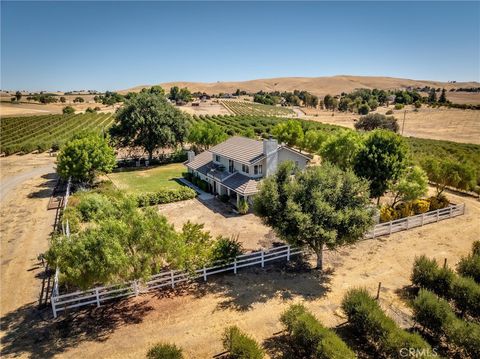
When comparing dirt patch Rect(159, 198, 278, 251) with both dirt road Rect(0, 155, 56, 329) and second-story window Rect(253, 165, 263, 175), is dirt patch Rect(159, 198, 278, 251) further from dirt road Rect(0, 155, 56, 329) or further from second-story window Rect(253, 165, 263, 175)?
dirt road Rect(0, 155, 56, 329)

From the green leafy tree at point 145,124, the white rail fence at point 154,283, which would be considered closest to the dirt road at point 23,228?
the white rail fence at point 154,283

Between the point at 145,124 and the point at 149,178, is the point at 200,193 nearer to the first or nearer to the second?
the point at 149,178

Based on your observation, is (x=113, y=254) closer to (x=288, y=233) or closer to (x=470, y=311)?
(x=288, y=233)

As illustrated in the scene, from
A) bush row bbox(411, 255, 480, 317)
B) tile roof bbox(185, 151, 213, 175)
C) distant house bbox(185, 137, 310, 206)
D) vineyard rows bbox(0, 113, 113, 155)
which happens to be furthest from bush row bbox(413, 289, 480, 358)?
vineyard rows bbox(0, 113, 113, 155)

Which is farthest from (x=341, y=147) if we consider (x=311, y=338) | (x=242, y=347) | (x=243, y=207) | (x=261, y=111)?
(x=261, y=111)

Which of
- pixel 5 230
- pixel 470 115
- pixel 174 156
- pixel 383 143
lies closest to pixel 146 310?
pixel 5 230

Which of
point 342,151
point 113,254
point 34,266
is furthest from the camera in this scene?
point 342,151

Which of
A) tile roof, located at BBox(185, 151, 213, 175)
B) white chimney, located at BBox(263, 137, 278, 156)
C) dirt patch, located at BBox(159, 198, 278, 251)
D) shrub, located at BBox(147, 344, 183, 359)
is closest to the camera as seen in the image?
shrub, located at BBox(147, 344, 183, 359)
